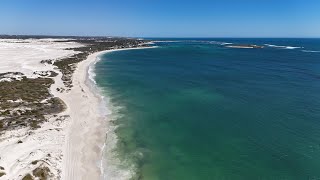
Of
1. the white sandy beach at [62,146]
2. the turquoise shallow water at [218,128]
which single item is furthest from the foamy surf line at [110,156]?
the turquoise shallow water at [218,128]

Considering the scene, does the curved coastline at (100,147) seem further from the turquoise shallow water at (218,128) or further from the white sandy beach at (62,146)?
the turquoise shallow water at (218,128)

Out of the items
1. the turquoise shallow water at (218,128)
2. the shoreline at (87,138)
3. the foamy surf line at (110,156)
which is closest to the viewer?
the foamy surf line at (110,156)

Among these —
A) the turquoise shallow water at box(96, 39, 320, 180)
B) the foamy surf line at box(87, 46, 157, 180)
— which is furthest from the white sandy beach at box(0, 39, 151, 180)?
the turquoise shallow water at box(96, 39, 320, 180)

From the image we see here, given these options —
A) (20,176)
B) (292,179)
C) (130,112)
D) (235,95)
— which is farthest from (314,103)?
(20,176)

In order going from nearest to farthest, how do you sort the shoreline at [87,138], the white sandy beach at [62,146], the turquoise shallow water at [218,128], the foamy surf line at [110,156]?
the foamy surf line at [110,156], the white sandy beach at [62,146], the shoreline at [87,138], the turquoise shallow water at [218,128]

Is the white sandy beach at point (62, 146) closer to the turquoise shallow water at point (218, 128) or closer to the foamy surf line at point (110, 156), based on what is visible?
the foamy surf line at point (110, 156)

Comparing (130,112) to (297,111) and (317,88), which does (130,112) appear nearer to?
(297,111)

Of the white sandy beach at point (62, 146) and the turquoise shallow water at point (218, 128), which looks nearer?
the white sandy beach at point (62, 146)

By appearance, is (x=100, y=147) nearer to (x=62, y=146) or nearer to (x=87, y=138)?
(x=87, y=138)
